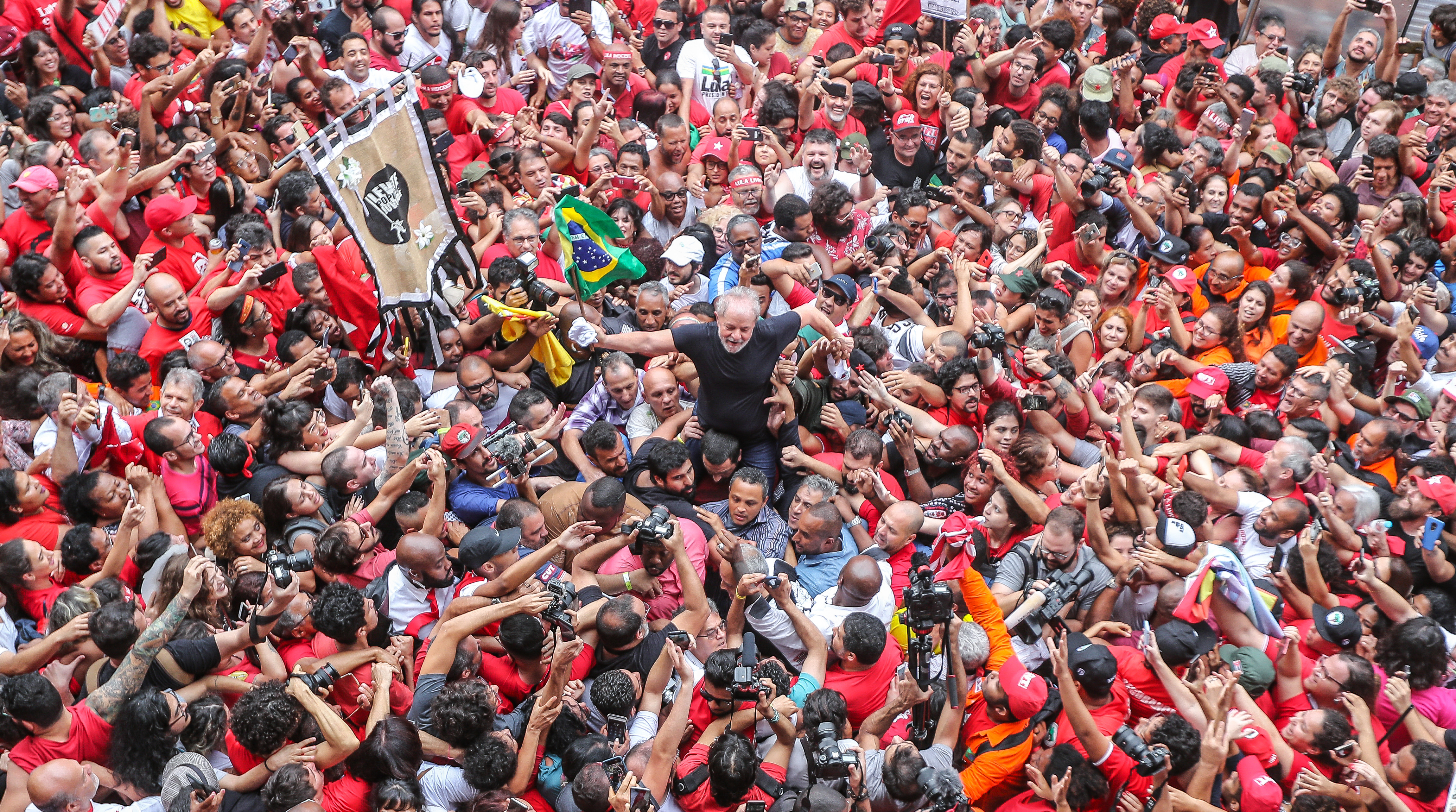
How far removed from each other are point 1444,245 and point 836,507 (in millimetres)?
5486

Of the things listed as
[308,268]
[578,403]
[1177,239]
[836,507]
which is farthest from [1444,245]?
[308,268]

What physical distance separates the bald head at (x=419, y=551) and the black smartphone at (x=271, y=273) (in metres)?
2.52

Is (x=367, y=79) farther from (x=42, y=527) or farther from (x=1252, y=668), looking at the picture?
(x=1252, y=668)

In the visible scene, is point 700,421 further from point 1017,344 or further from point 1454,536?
point 1454,536

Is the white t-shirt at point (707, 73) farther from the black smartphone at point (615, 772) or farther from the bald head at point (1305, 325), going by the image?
the black smartphone at point (615, 772)

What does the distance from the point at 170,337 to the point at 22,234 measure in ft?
4.74

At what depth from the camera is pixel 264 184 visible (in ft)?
28.0

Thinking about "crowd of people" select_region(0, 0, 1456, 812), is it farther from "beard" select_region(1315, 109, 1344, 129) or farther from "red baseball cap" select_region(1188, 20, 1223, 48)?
"red baseball cap" select_region(1188, 20, 1223, 48)

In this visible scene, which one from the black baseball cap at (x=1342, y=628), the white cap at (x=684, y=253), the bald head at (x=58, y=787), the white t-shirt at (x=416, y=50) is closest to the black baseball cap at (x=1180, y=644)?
the black baseball cap at (x=1342, y=628)

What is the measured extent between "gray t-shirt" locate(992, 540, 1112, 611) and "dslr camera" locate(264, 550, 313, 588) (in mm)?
3267

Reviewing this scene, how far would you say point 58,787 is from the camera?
4.33m

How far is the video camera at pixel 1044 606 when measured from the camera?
5.70 meters

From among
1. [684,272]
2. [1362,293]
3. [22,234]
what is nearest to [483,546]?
[684,272]

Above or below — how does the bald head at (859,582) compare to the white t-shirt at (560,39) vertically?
below
